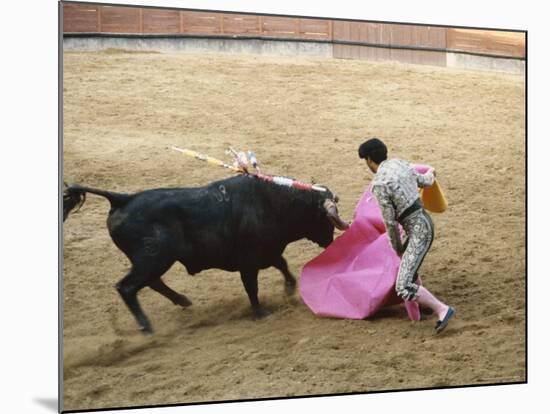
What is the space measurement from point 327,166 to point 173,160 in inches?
36.1

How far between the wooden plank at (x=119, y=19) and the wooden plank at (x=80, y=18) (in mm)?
52

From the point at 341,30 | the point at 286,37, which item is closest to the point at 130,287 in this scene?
the point at 286,37

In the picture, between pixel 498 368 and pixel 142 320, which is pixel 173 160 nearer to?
pixel 142 320

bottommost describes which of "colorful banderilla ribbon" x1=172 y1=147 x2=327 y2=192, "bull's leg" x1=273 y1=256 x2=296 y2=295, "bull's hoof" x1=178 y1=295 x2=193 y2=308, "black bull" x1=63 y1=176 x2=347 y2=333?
"bull's hoof" x1=178 y1=295 x2=193 y2=308

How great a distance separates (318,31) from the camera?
556cm

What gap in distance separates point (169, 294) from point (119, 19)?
148 centimetres

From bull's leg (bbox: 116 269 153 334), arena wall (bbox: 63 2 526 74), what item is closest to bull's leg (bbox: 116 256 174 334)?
bull's leg (bbox: 116 269 153 334)

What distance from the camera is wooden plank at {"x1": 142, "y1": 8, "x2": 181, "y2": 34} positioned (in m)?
5.24

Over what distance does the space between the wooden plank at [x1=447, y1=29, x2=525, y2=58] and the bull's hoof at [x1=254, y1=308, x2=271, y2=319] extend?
6.31 feet

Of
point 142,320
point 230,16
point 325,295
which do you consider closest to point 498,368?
point 325,295

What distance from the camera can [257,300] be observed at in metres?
5.31

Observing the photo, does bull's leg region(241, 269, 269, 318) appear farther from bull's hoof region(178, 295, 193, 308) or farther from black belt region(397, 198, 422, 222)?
black belt region(397, 198, 422, 222)

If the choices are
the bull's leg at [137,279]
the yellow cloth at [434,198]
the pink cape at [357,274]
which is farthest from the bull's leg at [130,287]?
the yellow cloth at [434,198]

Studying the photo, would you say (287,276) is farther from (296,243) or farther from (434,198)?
(434,198)
